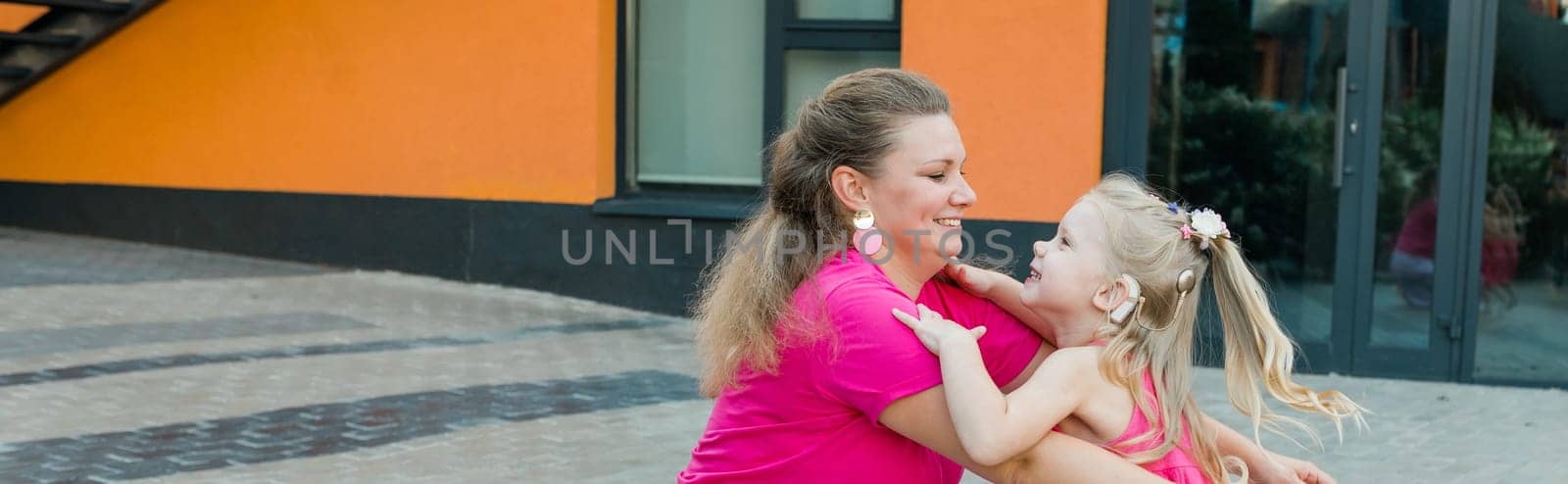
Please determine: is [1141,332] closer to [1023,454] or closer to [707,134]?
[1023,454]

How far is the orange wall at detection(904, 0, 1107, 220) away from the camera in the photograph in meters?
7.82

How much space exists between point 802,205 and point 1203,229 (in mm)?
631

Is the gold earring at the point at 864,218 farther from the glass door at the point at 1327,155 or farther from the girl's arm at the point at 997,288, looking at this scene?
the glass door at the point at 1327,155

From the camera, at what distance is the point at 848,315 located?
2.40m

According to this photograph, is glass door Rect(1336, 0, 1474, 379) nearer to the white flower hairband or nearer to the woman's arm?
the white flower hairband

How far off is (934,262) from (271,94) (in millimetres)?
8730

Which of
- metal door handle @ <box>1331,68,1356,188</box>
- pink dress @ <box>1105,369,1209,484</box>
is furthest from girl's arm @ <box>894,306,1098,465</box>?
metal door handle @ <box>1331,68,1356,188</box>

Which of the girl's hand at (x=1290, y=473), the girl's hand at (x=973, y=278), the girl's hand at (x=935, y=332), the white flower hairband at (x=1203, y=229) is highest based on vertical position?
the white flower hairband at (x=1203, y=229)

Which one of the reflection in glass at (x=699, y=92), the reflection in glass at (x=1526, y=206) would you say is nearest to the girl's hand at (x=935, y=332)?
the reflection in glass at (x=1526, y=206)

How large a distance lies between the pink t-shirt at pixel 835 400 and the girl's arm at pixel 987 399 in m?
0.04

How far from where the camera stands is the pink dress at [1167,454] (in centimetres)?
249

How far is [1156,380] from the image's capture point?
2.55 meters

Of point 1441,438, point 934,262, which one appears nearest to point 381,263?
point 1441,438

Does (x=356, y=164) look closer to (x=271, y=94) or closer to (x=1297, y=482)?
(x=271, y=94)
